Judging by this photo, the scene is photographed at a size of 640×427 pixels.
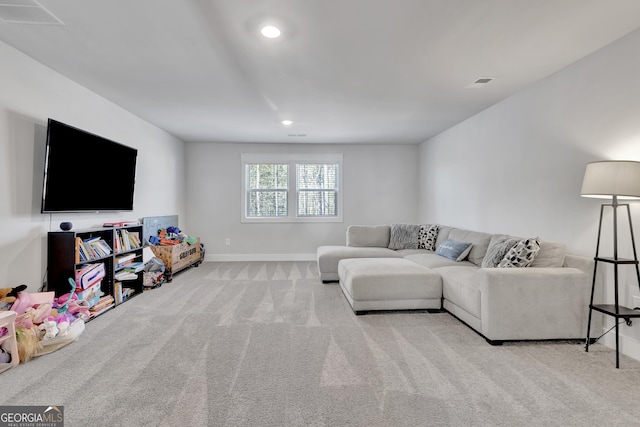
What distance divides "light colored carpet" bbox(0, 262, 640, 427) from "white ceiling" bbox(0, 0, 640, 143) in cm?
242

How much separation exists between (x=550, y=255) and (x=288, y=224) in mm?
4796

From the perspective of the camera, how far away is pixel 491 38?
2.54 metres

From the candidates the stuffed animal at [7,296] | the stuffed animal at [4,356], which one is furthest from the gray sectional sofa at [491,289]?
the stuffed animal at [7,296]

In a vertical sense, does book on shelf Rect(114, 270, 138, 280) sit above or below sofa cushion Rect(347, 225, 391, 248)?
below

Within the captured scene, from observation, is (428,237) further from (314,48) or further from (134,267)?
(134,267)

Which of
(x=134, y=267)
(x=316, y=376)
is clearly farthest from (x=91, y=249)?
(x=316, y=376)

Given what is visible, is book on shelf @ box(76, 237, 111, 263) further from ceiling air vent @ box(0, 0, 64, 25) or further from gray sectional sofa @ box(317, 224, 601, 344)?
gray sectional sofa @ box(317, 224, 601, 344)

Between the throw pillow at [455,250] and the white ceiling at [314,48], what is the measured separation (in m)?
1.81

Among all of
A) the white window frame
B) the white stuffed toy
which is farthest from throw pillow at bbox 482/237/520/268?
the white stuffed toy

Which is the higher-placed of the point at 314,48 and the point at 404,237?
the point at 314,48

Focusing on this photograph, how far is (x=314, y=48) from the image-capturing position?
272cm

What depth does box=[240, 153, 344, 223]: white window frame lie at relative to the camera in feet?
22.4

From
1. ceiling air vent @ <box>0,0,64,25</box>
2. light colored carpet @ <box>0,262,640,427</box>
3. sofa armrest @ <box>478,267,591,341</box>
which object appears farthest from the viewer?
sofa armrest @ <box>478,267,591,341</box>

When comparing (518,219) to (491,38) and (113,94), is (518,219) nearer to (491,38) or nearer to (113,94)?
(491,38)
